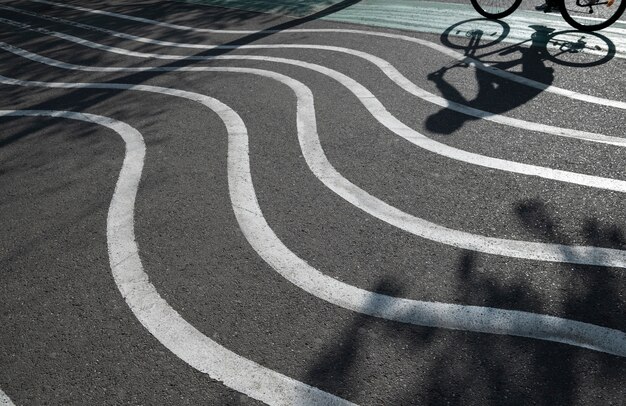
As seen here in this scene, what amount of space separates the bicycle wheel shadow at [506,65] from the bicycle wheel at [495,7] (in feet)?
0.65

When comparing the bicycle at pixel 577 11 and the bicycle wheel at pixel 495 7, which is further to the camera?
the bicycle wheel at pixel 495 7

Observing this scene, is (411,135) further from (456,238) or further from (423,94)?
(456,238)

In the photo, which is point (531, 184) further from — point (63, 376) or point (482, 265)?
point (63, 376)

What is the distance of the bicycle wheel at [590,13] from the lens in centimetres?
933

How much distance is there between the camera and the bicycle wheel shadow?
736 centimetres

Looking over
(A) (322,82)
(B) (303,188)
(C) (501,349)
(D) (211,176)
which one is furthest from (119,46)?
(C) (501,349)

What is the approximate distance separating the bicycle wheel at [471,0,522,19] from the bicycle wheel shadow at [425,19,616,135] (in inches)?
7.8

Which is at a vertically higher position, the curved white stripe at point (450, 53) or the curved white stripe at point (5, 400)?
the curved white stripe at point (450, 53)

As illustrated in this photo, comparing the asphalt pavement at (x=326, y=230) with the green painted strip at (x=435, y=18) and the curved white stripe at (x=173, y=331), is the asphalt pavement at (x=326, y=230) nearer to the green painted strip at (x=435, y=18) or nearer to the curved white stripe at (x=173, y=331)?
the curved white stripe at (x=173, y=331)

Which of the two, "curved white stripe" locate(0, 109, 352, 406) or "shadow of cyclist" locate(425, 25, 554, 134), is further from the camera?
"shadow of cyclist" locate(425, 25, 554, 134)

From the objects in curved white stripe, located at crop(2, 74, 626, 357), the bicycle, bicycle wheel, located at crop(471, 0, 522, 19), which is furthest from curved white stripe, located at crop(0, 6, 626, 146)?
curved white stripe, located at crop(2, 74, 626, 357)

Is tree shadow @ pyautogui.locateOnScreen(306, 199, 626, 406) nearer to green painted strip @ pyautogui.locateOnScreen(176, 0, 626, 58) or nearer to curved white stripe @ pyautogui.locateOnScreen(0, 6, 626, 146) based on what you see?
curved white stripe @ pyautogui.locateOnScreen(0, 6, 626, 146)

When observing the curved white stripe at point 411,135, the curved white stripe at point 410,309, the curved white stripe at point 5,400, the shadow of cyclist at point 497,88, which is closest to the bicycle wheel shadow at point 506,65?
the shadow of cyclist at point 497,88

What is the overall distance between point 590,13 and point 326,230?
7.18 m
